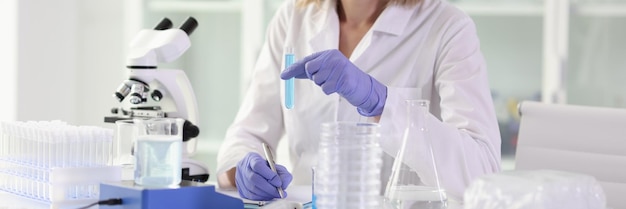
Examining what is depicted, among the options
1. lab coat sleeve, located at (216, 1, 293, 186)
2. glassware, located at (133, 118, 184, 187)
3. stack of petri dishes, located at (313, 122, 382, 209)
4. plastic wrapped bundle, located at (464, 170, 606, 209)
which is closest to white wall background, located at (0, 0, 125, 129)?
lab coat sleeve, located at (216, 1, 293, 186)

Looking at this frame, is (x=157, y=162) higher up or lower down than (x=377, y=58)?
lower down

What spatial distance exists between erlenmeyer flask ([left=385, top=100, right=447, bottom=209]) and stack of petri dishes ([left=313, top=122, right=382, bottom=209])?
0.47 feet

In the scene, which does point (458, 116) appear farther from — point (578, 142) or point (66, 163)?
point (66, 163)

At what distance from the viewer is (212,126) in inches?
146

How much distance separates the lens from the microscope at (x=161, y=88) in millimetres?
1850

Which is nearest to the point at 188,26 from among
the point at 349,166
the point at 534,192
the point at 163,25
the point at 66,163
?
the point at 163,25

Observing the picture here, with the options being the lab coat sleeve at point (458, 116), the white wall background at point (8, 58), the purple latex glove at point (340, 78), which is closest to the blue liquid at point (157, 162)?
the purple latex glove at point (340, 78)

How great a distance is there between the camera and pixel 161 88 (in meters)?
1.94

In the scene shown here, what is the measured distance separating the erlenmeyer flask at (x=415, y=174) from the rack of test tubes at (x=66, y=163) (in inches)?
18.7

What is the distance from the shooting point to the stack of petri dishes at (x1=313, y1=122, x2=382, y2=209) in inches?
48.1

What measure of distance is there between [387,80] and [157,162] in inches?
36.7

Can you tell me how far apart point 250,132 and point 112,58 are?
67.6 inches

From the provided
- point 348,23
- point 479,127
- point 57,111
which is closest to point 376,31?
point 348,23

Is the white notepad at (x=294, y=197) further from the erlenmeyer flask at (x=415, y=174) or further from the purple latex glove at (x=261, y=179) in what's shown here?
the erlenmeyer flask at (x=415, y=174)
